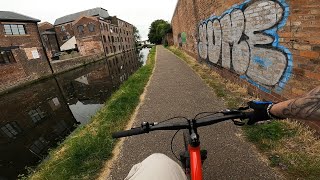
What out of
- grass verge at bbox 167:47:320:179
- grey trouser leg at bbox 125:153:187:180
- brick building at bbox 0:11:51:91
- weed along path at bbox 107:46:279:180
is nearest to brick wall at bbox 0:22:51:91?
brick building at bbox 0:11:51:91

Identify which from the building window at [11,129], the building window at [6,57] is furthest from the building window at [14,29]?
the building window at [11,129]

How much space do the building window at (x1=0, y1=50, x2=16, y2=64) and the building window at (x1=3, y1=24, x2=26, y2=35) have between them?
238cm

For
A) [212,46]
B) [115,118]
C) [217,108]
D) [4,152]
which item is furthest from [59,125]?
[212,46]

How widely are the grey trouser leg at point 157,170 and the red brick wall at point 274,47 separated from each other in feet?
10.5

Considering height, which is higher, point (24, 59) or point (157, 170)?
point (24, 59)

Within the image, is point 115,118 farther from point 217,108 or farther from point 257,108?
point 257,108

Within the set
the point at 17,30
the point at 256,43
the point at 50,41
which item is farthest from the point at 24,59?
the point at 50,41

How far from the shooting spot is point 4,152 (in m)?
7.60

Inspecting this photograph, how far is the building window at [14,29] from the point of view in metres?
21.7

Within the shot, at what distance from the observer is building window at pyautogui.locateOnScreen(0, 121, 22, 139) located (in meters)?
9.21

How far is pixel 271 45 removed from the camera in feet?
16.3

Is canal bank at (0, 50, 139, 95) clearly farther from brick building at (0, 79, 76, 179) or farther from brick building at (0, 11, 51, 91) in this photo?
brick building at (0, 79, 76, 179)

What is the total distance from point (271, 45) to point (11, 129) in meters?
10.9

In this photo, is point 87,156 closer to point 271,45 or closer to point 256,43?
point 271,45
